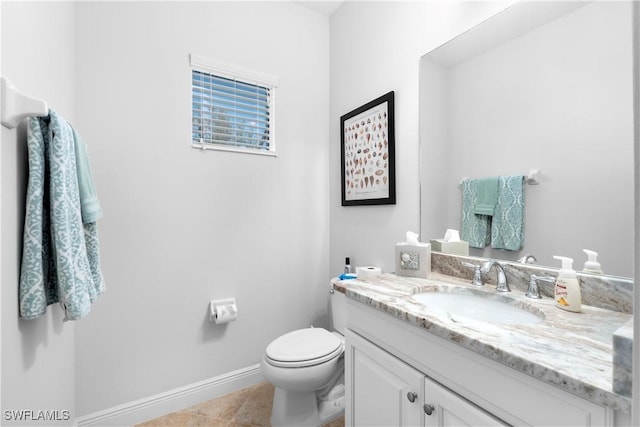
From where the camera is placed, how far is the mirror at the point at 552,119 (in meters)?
0.87

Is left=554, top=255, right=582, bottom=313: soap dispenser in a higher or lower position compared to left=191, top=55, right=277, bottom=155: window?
lower

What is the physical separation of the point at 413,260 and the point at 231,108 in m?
1.47

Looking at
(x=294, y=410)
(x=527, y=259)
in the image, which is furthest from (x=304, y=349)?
(x=527, y=259)

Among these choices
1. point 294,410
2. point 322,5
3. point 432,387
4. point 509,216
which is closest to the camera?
point 432,387

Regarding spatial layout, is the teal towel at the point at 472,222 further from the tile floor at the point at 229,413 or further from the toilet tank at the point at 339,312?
the tile floor at the point at 229,413

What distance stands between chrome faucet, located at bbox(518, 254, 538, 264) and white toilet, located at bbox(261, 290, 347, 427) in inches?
37.7

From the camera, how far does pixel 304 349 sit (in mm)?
1480

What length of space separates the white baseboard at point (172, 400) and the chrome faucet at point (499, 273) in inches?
62.1

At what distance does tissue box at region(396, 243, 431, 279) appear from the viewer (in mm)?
1275

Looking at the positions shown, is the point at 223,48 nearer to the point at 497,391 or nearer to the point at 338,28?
the point at 338,28

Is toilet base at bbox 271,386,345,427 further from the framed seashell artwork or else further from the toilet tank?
the framed seashell artwork

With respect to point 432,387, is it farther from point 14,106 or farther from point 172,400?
point 172,400

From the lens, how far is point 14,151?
31.0 inches

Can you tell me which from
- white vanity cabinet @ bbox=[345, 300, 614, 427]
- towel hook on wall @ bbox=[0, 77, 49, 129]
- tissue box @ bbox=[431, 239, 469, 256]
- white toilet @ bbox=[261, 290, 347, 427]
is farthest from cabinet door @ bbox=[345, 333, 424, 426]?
towel hook on wall @ bbox=[0, 77, 49, 129]
